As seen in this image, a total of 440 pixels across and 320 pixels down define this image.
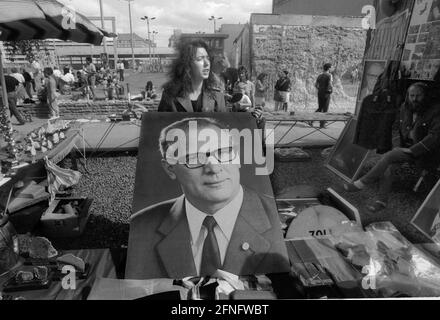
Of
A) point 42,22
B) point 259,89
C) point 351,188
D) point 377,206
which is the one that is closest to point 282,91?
point 259,89

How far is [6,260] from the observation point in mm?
2047

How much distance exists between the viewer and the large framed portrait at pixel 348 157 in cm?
402

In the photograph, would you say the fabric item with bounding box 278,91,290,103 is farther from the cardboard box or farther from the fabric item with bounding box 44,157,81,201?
the cardboard box

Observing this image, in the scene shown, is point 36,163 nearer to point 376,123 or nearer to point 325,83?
point 376,123

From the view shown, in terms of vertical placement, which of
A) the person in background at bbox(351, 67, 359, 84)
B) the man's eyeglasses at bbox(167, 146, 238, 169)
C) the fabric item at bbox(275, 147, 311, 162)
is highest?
the person in background at bbox(351, 67, 359, 84)

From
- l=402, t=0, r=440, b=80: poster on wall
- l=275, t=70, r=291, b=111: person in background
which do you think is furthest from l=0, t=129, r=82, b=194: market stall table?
l=275, t=70, r=291, b=111: person in background

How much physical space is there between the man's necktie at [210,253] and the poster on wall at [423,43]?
8.64ft

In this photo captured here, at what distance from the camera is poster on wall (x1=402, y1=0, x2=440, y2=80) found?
9.77ft

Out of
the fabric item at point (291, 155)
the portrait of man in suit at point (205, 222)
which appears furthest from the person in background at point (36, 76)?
the portrait of man in suit at point (205, 222)

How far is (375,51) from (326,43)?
678 cm

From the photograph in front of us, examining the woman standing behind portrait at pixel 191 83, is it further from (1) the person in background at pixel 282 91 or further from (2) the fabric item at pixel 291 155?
(1) the person in background at pixel 282 91

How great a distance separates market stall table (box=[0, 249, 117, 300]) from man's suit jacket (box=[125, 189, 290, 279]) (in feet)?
1.10

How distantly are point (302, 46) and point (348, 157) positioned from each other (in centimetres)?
683
